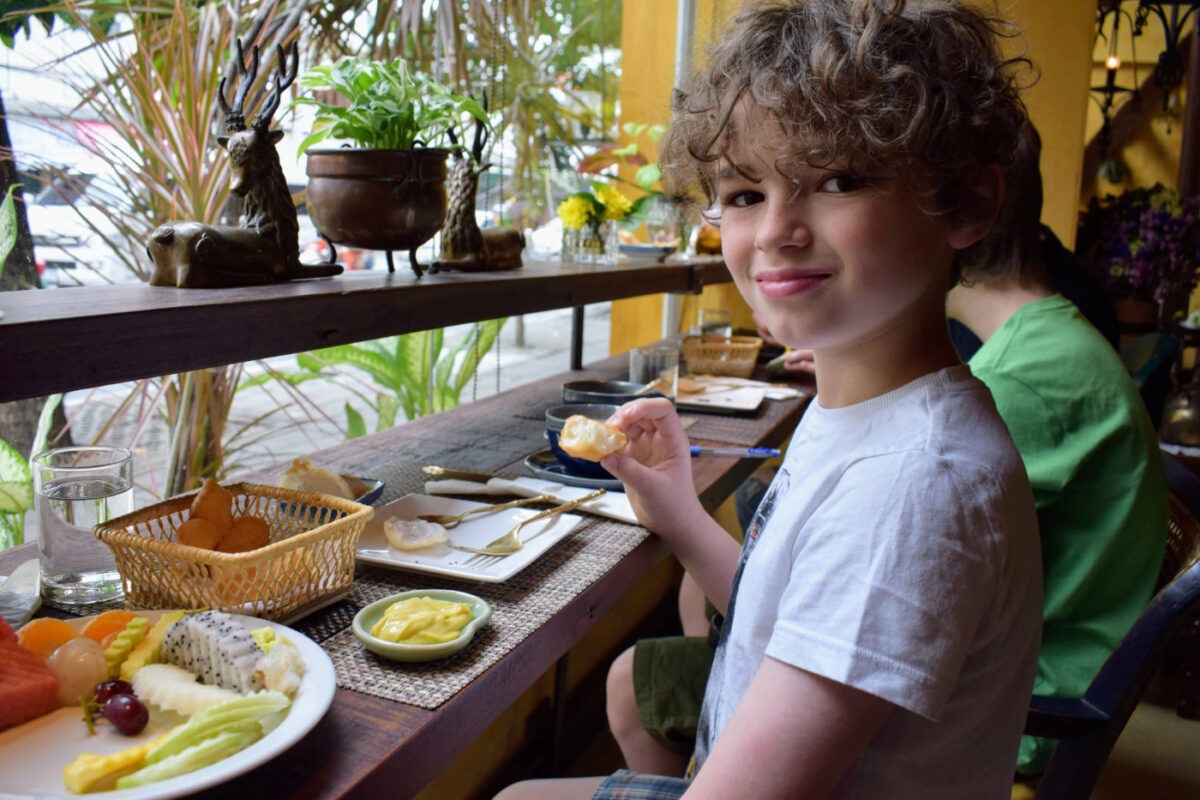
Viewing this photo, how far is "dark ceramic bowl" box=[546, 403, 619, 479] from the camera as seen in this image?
1662 mm

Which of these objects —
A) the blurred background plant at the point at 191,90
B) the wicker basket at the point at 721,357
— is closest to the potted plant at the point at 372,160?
the blurred background plant at the point at 191,90

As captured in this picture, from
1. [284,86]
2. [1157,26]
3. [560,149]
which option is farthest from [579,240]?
[1157,26]

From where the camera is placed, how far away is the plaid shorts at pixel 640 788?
1.12 m

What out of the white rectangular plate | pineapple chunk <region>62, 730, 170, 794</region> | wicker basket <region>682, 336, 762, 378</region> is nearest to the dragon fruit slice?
pineapple chunk <region>62, 730, 170, 794</region>

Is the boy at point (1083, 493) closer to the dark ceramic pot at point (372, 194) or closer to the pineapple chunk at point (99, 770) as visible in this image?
the dark ceramic pot at point (372, 194)

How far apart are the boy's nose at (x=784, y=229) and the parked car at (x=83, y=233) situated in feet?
4.30

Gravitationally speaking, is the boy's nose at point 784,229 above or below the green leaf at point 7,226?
above

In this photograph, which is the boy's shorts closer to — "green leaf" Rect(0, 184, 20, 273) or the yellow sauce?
the yellow sauce

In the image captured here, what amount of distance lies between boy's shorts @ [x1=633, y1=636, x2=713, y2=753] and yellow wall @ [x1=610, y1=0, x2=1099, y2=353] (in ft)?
8.57

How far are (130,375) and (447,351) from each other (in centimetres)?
239

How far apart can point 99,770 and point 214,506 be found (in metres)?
0.45

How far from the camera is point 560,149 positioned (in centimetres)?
330

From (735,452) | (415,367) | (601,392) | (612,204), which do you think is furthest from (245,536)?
(415,367)

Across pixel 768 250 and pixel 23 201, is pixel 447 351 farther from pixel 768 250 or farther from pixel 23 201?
pixel 768 250
